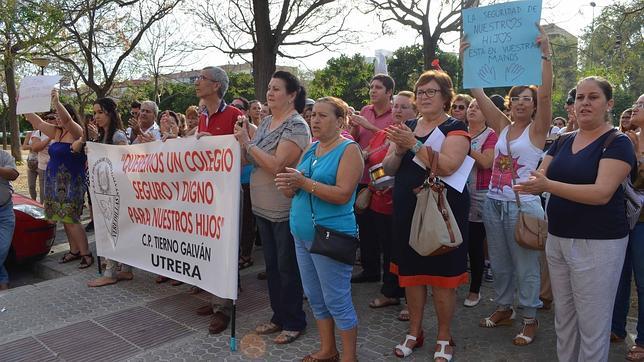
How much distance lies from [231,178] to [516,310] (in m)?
2.80

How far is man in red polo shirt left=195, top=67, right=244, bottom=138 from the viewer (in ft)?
13.7

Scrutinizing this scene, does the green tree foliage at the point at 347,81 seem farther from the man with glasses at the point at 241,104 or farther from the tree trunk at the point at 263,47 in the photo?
the man with glasses at the point at 241,104

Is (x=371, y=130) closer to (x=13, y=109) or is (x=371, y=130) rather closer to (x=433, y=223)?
(x=433, y=223)

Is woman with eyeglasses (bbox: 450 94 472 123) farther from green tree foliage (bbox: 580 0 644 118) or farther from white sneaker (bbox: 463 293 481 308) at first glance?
green tree foliage (bbox: 580 0 644 118)

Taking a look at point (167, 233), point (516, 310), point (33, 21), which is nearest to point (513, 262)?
point (516, 310)

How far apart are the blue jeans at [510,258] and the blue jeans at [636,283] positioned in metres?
0.60

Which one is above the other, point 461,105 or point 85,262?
point 461,105

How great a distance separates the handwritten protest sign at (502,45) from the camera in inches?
119

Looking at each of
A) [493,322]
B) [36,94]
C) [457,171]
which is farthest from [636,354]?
[36,94]

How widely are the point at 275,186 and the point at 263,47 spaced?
9.34 meters

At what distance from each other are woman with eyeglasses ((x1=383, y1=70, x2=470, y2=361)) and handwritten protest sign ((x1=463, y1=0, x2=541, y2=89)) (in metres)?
0.25

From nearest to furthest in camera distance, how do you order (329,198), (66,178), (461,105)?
(329,198) < (461,105) < (66,178)

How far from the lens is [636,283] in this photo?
3316mm

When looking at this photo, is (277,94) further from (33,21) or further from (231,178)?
(33,21)
